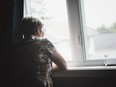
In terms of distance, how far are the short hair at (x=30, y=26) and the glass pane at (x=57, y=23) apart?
467mm

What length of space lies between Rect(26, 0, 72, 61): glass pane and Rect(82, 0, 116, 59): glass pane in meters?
0.22

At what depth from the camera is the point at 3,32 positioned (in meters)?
2.23

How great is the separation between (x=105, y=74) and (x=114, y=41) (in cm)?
35

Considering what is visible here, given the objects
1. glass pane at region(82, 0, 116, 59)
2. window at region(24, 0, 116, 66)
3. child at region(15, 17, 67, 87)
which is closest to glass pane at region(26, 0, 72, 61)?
window at region(24, 0, 116, 66)

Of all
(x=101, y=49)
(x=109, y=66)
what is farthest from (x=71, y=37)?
(x=109, y=66)

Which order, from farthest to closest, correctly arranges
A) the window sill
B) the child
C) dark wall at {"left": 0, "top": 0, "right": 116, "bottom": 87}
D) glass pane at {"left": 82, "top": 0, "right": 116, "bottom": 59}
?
dark wall at {"left": 0, "top": 0, "right": 116, "bottom": 87}
glass pane at {"left": 82, "top": 0, "right": 116, "bottom": 59}
the window sill
the child

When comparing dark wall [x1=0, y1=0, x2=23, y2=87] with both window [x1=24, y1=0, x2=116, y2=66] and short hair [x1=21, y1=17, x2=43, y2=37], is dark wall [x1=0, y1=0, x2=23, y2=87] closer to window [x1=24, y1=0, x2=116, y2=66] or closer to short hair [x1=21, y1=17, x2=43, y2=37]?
window [x1=24, y1=0, x2=116, y2=66]

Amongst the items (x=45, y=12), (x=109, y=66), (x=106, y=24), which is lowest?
(x=109, y=66)

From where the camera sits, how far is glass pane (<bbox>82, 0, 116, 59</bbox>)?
6.18 feet

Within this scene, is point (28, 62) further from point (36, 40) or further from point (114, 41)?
point (114, 41)

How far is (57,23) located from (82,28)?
0.29 metres

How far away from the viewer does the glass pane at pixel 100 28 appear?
1885mm

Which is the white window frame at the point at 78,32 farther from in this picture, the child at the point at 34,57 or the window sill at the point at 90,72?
the child at the point at 34,57

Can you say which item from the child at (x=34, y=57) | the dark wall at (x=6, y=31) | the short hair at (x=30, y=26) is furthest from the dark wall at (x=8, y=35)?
the short hair at (x=30, y=26)
